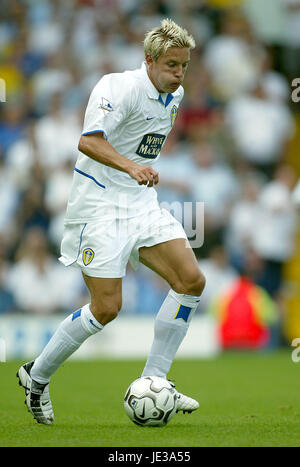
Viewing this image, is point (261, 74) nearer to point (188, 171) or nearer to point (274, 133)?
point (274, 133)

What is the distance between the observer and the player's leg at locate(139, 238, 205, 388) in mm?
5598

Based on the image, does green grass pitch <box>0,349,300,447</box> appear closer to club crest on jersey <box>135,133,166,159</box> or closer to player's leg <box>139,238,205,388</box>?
player's leg <box>139,238,205,388</box>

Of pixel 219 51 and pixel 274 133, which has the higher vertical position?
pixel 219 51

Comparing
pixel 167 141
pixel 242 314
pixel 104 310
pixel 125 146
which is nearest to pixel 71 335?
pixel 104 310

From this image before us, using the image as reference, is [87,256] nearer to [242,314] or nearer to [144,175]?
[144,175]

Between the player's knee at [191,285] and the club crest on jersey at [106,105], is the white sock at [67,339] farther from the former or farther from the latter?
the club crest on jersey at [106,105]

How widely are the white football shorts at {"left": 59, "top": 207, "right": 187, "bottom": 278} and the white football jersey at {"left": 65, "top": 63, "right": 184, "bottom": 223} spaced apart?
67 millimetres

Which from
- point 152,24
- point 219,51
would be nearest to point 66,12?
point 152,24

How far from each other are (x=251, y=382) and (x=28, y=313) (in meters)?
4.40

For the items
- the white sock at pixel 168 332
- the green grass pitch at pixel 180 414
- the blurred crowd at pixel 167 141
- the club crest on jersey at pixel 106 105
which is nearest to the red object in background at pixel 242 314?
the blurred crowd at pixel 167 141

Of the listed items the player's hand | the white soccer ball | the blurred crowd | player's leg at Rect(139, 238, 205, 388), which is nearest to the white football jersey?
player's leg at Rect(139, 238, 205, 388)

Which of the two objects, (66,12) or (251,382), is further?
(66,12)

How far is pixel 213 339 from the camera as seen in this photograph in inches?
480

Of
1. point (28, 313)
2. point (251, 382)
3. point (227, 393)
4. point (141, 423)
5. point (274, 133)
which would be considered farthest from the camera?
point (274, 133)
